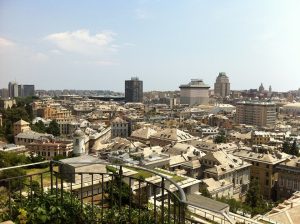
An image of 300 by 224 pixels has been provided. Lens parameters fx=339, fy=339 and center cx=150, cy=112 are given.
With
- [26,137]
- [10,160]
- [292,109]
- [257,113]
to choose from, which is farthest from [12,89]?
[10,160]

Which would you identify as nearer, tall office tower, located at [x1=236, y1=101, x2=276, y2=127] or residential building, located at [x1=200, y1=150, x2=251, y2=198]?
residential building, located at [x1=200, y1=150, x2=251, y2=198]

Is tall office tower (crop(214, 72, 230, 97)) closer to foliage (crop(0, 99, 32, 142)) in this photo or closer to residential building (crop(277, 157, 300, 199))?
foliage (crop(0, 99, 32, 142))

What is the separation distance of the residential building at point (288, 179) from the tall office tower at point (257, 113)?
3301 cm

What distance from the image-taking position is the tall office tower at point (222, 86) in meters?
122

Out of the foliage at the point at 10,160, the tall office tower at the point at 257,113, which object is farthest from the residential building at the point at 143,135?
the tall office tower at the point at 257,113

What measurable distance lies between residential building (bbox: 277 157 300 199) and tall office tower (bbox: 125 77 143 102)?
3304 inches

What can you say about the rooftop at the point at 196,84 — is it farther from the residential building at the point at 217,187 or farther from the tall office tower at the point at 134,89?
the residential building at the point at 217,187

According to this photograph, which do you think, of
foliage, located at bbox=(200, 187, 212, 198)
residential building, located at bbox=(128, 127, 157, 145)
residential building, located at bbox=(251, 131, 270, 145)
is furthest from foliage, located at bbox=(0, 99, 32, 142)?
residential building, located at bbox=(251, 131, 270, 145)

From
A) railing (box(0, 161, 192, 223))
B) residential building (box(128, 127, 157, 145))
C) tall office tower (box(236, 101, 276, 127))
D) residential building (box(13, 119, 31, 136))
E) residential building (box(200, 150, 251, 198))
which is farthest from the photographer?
tall office tower (box(236, 101, 276, 127))

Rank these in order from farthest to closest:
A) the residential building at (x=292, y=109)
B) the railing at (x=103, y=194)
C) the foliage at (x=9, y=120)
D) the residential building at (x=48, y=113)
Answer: the residential building at (x=292, y=109) → the residential building at (x=48, y=113) → the foliage at (x=9, y=120) → the railing at (x=103, y=194)

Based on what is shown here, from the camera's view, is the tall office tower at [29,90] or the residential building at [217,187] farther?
the tall office tower at [29,90]

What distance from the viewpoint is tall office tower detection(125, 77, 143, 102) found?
349 feet

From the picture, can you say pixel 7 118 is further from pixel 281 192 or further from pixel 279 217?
pixel 279 217

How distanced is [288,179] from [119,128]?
2643 centimetres
